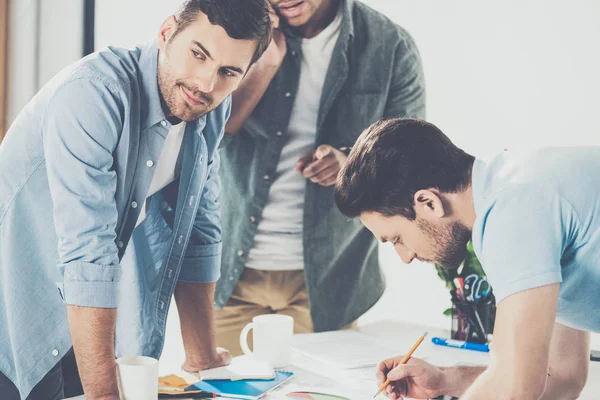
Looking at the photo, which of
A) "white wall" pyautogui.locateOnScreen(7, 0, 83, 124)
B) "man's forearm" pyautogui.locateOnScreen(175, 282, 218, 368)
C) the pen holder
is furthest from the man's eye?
"white wall" pyautogui.locateOnScreen(7, 0, 83, 124)

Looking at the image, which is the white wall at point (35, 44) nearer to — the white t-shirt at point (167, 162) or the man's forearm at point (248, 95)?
the man's forearm at point (248, 95)

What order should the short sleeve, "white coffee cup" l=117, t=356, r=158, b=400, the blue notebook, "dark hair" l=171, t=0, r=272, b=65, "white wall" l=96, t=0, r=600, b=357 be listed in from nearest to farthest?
the short sleeve
"white coffee cup" l=117, t=356, r=158, b=400
the blue notebook
"dark hair" l=171, t=0, r=272, b=65
"white wall" l=96, t=0, r=600, b=357

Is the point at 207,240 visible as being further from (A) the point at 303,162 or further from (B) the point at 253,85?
(B) the point at 253,85

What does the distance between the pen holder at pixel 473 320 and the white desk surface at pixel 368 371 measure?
0.24 ft

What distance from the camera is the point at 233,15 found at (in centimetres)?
144

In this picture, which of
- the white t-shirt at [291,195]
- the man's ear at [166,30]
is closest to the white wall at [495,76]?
the white t-shirt at [291,195]

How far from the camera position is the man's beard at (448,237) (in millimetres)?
1278

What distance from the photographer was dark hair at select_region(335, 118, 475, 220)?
125cm

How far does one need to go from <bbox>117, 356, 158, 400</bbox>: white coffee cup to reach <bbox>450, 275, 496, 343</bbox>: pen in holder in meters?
0.90

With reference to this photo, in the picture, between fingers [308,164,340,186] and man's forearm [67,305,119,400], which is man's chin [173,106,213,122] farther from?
fingers [308,164,340,186]

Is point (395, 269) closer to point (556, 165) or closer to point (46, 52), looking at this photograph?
point (46, 52)

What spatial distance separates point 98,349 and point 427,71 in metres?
1.79

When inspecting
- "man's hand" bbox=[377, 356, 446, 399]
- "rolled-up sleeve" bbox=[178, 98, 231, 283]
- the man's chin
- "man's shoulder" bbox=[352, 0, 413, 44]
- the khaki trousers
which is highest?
"man's shoulder" bbox=[352, 0, 413, 44]

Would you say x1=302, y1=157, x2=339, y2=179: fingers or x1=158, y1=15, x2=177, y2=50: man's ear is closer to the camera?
x1=158, y1=15, x2=177, y2=50: man's ear
